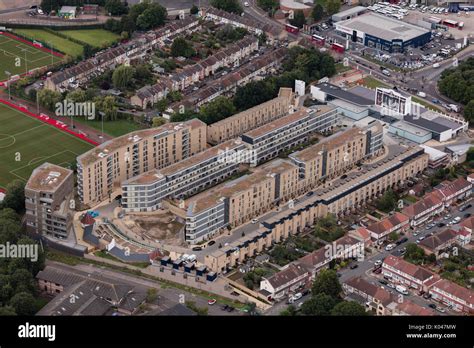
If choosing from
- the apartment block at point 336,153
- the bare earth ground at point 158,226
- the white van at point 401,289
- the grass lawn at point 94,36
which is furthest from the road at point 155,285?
the grass lawn at point 94,36

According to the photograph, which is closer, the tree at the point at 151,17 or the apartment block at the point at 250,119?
the apartment block at the point at 250,119

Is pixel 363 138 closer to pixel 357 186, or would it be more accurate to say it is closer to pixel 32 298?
pixel 357 186

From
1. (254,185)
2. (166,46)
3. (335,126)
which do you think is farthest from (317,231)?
(166,46)

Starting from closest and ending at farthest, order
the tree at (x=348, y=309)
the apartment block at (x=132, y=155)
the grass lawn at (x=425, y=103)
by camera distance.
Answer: the tree at (x=348, y=309) → the apartment block at (x=132, y=155) → the grass lawn at (x=425, y=103)

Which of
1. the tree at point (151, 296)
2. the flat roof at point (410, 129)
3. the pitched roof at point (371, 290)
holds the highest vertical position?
the flat roof at point (410, 129)

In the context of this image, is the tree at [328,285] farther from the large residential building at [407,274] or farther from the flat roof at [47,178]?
the flat roof at [47,178]

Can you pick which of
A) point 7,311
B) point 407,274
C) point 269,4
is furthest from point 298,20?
point 7,311

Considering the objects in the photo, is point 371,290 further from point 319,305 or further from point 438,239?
point 438,239

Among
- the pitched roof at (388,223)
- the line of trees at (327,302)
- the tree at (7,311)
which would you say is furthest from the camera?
the pitched roof at (388,223)

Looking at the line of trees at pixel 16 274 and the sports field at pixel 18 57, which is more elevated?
the sports field at pixel 18 57
